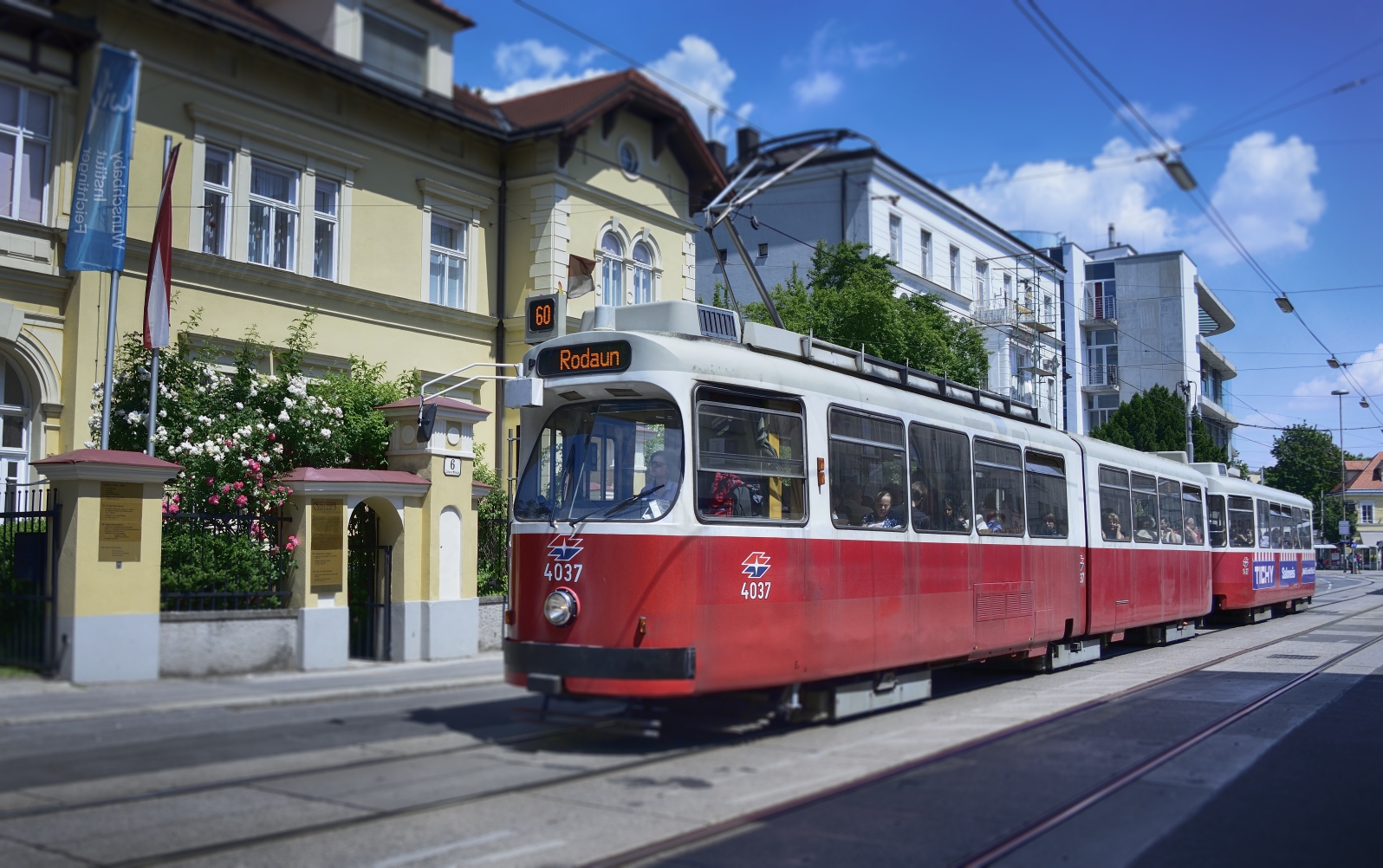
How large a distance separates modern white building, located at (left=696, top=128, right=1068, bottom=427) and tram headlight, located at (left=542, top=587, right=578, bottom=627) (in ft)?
82.6

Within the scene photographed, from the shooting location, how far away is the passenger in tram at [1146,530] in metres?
17.7

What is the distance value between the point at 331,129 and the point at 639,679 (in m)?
15.5

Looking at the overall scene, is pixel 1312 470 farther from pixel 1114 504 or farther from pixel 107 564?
pixel 107 564

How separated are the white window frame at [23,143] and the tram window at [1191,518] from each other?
61.9ft

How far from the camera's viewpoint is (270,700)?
11.6 m

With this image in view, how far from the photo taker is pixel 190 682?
41.7 ft

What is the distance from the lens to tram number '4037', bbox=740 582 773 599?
9.00 metres

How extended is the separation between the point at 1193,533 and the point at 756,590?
1437 cm

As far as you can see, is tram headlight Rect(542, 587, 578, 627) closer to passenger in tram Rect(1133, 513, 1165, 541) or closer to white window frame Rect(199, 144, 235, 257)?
passenger in tram Rect(1133, 513, 1165, 541)

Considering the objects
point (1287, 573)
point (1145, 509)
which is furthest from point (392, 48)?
point (1287, 573)

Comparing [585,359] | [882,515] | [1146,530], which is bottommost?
[1146,530]

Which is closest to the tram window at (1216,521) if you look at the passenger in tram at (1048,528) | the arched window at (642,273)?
the passenger in tram at (1048,528)

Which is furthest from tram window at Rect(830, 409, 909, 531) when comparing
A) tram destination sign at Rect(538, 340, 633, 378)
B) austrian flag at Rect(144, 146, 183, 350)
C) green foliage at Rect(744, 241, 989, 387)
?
green foliage at Rect(744, 241, 989, 387)

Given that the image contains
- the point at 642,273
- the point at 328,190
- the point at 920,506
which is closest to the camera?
the point at 920,506
